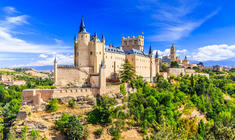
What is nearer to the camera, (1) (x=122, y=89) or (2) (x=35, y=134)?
(2) (x=35, y=134)

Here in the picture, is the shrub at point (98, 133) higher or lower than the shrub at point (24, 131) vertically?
lower

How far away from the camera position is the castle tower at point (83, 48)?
1574 inches

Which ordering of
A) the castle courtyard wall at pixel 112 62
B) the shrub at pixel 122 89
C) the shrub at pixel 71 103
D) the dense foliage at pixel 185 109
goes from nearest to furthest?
the shrub at pixel 71 103
the dense foliage at pixel 185 109
the shrub at pixel 122 89
the castle courtyard wall at pixel 112 62

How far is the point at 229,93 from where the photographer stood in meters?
63.0

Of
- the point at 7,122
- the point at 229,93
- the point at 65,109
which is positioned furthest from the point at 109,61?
the point at 229,93

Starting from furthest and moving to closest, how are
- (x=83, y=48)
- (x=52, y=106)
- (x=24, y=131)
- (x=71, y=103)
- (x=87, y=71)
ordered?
(x=83, y=48)
(x=87, y=71)
(x=71, y=103)
(x=52, y=106)
(x=24, y=131)

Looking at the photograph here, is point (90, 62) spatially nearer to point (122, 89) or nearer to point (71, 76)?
point (71, 76)

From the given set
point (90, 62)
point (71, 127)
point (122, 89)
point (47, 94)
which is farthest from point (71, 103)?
point (90, 62)

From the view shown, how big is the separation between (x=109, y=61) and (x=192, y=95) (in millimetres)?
31790

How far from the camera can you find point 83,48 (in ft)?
132

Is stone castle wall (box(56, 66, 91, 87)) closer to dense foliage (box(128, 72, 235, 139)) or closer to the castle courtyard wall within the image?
the castle courtyard wall

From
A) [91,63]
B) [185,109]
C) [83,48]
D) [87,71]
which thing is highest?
[83,48]

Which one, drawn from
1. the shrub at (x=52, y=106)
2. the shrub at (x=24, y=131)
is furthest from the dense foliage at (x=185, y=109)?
the shrub at (x=24, y=131)

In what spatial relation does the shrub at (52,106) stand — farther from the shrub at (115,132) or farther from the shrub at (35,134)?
the shrub at (115,132)
